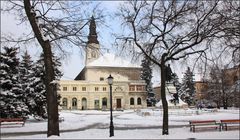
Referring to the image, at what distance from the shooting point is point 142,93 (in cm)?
10750

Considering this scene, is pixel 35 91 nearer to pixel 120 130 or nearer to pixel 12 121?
pixel 12 121

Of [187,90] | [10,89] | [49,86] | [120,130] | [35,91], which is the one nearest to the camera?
[49,86]

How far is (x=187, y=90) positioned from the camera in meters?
99.1

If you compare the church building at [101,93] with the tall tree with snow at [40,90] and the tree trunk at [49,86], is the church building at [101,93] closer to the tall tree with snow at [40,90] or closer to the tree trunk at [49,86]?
the tall tree with snow at [40,90]

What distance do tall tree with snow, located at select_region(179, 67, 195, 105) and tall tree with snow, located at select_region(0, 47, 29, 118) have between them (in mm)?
65000

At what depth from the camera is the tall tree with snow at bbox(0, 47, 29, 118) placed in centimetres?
3734

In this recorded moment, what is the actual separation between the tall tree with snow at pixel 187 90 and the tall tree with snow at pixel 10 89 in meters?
65.0

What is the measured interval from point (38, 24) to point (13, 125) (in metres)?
18.7

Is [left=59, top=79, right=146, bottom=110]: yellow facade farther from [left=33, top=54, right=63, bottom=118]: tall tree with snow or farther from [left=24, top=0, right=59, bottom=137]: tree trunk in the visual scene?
[left=24, top=0, right=59, bottom=137]: tree trunk

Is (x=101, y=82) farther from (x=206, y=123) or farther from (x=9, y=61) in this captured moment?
(x=206, y=123)

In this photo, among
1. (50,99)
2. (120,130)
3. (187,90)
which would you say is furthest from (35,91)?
(187,90)

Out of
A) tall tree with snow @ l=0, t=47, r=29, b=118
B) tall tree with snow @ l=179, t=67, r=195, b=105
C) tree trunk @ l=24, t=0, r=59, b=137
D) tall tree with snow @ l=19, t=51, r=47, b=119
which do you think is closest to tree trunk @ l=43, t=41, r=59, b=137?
tree trunk @ l=24, t=0, r=59, b=137

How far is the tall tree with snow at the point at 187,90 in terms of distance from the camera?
322ft

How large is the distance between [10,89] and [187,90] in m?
68.1
